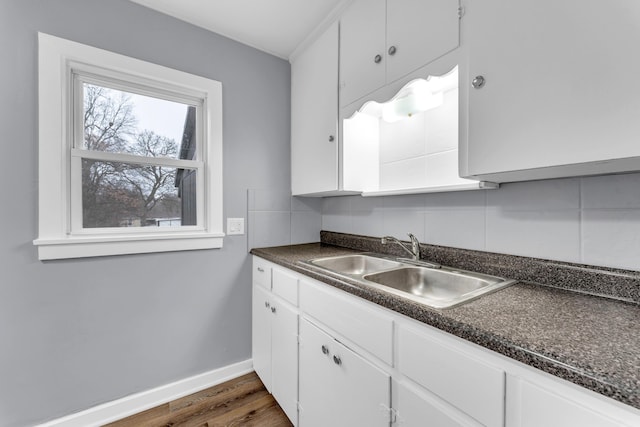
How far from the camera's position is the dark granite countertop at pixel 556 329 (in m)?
0.45

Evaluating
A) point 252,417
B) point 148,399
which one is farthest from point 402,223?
point 148,399

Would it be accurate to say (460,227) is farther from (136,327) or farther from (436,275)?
(136,327)

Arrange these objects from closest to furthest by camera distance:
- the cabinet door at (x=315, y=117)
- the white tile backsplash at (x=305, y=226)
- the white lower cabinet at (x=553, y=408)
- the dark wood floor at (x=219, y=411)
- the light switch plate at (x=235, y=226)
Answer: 1. the white lower cabinet at (x=553, y=408)
2. the dark wood floor at (x=219, y=411)
3. the cabinet door at (x=315, y=117)
4. the light switch plate at (x=235, y=226)
5. the white tile backsplash at (x=305, y=226)

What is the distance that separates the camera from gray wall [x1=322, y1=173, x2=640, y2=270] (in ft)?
2.73

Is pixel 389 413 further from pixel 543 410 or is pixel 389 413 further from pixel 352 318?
pixel 543 410

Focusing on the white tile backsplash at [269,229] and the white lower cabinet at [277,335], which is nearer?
the white lower cabinet at [277,335]

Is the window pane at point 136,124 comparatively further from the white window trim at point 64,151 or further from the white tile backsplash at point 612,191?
the white tile backsplash at point 612,191

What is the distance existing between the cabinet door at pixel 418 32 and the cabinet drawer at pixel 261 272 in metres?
1.26

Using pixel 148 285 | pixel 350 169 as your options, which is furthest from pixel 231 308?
pixel 350 169

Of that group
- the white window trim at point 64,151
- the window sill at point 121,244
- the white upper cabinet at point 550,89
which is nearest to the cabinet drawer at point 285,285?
the window sill at point 121,244

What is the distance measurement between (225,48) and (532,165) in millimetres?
1926

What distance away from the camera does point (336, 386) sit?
1033mm

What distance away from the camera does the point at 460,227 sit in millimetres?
1266

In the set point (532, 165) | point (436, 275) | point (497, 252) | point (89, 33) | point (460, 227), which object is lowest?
point (436, 275)
